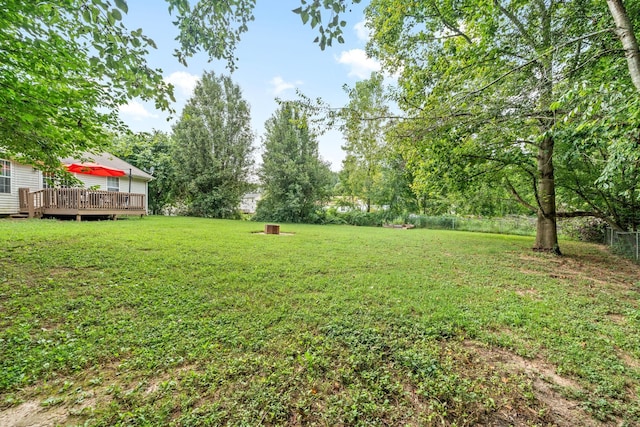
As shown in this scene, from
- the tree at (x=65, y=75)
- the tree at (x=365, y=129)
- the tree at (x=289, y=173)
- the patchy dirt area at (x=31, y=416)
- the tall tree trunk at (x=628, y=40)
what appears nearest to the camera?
the patchy dirt area at (x=31, y=416)

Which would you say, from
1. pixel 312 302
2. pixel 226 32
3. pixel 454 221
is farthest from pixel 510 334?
pixel 454 221

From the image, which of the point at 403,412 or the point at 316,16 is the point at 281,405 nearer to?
the point at 403,412

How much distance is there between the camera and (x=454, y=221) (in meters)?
19.6

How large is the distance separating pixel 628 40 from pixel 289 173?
16.8 m

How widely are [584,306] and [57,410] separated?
614 cm

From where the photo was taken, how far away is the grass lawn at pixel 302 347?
1761 mm

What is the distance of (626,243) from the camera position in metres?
8.80

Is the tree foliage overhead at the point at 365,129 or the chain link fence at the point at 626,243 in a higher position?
the tree foliage overhead at the point at 365,129

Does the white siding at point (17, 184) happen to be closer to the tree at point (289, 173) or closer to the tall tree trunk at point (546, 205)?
the tree at point (289, 173)

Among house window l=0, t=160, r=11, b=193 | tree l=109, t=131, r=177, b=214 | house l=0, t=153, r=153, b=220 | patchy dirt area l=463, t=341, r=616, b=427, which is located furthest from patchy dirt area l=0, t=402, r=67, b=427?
tree l=109, t=131, r=177, b=214

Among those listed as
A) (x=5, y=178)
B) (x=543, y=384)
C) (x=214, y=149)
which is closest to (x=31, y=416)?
(x=543, y=384)

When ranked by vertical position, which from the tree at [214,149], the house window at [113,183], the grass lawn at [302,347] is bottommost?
the grass lawn at [302,347]

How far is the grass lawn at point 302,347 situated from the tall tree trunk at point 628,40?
10.5 feet

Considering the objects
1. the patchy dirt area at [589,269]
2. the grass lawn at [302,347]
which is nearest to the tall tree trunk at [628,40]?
the grass lawn at [302,347]
